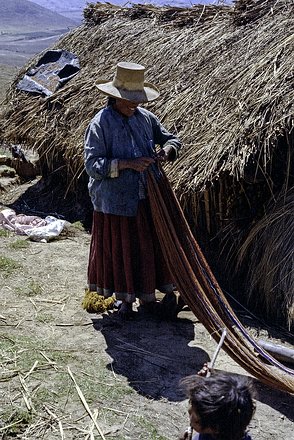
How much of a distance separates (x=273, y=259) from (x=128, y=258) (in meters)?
1.19

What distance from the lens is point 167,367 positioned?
442 centimetres

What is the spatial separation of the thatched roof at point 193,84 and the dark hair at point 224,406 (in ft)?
9.02

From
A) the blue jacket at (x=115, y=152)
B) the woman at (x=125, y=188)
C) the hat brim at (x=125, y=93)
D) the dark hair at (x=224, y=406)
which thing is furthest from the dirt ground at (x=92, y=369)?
the hat brim at (x=125, y=93)

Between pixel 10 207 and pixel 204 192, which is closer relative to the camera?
pixel 204 192

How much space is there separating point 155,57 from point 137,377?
4460 mm

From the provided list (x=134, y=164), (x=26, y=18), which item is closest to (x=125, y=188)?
(x=134, y=164)

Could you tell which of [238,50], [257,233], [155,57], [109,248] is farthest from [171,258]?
[155,57]

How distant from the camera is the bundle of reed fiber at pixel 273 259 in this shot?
5.08 m

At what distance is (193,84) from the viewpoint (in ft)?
22.0

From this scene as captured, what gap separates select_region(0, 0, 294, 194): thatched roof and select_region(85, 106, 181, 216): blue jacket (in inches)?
33.6

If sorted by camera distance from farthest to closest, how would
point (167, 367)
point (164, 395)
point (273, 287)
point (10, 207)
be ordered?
point (10, 207) < point (273, 287) < point (167, 367) < point (164, 395)

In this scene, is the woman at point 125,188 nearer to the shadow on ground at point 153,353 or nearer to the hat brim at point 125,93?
the hat brim at point 125,93

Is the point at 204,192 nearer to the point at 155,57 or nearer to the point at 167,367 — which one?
the point at 167,367

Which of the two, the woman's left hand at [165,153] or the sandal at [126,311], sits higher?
the woman's left hand at [165,153]
